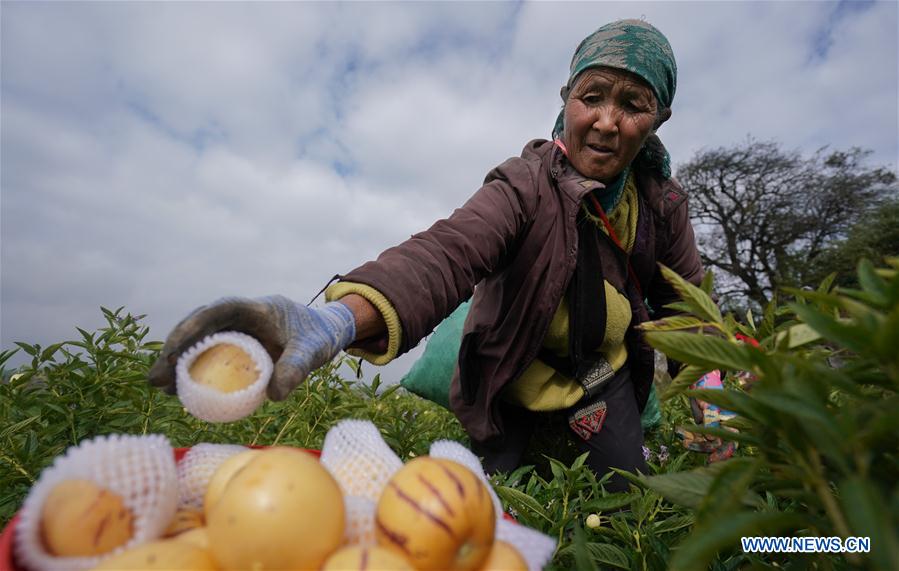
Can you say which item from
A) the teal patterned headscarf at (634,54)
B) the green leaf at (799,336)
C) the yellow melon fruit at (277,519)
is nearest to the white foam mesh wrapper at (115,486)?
the yellow melon fruit at (277,519)

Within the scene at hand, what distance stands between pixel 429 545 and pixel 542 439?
2860mm

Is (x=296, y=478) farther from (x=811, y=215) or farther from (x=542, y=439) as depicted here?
(x=811, y=215)

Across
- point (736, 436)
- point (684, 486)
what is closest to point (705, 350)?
point (736, 436)

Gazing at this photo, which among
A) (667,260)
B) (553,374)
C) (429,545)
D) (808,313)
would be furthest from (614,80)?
(429,545)

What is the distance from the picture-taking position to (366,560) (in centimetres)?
68

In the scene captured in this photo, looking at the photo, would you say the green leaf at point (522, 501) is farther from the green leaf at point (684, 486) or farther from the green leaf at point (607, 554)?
the green leaf at point (684, 486)

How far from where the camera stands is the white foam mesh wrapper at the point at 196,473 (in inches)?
39.7

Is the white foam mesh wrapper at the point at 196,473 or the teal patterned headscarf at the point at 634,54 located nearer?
the white foam mesh wrapper at the point at 196,473

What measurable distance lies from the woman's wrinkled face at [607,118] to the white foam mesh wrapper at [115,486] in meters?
2.20

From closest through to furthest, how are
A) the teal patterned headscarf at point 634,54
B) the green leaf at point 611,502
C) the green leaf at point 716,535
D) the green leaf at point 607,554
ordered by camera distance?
the green leaf at point 716,535, the green leaf at point 607,554, the green leaf at point 611,502, the teal patterned headscarf at point 634,54

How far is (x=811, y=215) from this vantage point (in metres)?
22.2

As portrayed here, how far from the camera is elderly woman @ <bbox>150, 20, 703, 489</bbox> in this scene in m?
1.61

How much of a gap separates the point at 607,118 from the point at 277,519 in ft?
7.37

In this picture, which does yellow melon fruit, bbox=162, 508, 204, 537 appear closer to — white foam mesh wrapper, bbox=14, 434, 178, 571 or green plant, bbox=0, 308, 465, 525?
white foam mesh wrapper, bbox=14, 434, 178, 571
